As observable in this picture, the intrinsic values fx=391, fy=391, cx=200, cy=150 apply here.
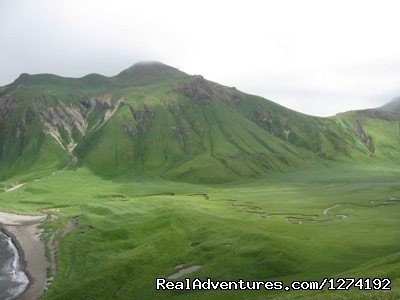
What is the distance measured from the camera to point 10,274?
8738cm

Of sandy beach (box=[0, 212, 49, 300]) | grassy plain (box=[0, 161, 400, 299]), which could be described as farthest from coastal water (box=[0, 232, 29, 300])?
grassy plain (box=[0, 161, 400, 299])

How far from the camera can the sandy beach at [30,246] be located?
78.4 metres

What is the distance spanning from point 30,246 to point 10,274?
979 inches

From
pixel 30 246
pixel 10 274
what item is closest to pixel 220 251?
pixel 10 274

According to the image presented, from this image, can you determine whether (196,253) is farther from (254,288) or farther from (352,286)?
(352,286)

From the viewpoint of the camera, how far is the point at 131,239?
346ft

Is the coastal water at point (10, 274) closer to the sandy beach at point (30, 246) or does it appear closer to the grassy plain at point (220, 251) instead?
Result: the sandy beach at point (30, 246)

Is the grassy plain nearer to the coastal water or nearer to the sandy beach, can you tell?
the sandy beach

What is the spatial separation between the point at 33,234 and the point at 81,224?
15.1 m

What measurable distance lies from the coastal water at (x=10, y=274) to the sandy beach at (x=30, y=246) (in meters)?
1.28

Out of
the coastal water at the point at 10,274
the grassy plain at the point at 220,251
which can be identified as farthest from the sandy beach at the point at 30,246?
the grassy plain at the point at 220,251

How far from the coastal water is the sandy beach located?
1279mm

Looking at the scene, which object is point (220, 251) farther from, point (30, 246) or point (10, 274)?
point (30, 246)

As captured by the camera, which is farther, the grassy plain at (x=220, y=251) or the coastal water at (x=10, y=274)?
the coastal water at (x=10, y=274)
